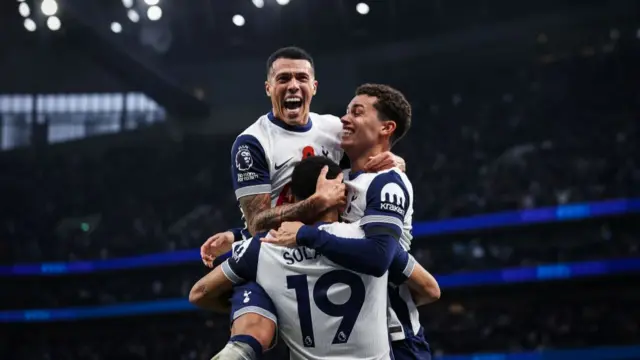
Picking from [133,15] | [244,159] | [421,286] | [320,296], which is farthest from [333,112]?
[320,296]

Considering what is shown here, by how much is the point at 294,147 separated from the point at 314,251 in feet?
3.10

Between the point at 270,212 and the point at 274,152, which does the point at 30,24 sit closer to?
the point at 274,152

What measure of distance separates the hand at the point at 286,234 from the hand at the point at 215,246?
0.85 meters

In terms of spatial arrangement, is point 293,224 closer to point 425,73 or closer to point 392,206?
point 392,206

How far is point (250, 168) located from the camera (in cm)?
480

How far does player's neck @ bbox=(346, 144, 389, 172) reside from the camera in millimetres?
4707

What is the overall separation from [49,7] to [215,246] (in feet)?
52.0

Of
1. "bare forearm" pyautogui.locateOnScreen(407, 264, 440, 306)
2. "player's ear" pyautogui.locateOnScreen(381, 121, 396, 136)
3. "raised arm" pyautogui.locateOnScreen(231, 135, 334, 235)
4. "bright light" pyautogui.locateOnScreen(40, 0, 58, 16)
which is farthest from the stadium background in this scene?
"raised arm" pyautogui.locateOnScreen(231, 135, 334, 235)

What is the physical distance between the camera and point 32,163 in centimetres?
2061

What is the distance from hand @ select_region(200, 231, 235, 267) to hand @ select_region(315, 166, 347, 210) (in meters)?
1.01

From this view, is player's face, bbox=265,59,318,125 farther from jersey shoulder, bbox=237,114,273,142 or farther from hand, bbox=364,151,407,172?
hand, bbox=364,151,407,172

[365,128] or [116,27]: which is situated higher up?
[116,27]

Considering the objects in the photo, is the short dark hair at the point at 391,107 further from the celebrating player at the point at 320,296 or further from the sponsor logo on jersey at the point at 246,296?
the sponsor logo on jersey at the point at 246,296

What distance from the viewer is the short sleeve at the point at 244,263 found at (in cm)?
431
